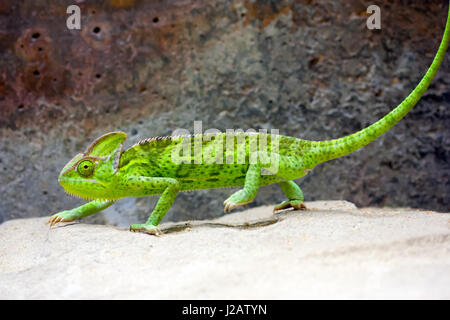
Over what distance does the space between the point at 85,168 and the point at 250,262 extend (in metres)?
1.50

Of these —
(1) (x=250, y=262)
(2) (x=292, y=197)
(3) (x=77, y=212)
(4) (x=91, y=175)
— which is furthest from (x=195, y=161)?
(1) (x=250, y=262)

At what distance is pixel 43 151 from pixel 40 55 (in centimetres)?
90

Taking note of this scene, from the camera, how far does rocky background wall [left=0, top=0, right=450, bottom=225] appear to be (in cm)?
373

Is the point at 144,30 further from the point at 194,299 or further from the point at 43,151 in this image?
the point at 194,299

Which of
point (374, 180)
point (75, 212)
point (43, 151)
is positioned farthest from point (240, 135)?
point (43, 151)

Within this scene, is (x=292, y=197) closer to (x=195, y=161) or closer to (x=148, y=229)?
(x=195, y=161)

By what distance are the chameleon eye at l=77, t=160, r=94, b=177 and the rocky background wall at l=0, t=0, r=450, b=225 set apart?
111 centimetres

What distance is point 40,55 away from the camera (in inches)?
146

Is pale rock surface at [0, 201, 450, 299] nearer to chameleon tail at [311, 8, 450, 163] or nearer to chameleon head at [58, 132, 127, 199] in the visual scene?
chameleon head at [58, 132, 127, 199]

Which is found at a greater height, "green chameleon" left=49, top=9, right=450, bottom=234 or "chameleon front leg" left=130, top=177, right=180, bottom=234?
"green chameleon" left=49, top=9, right=450, bottom=234

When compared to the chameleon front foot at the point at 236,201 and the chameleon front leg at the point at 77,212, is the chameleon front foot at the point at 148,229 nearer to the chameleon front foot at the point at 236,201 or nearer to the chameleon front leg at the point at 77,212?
the chameleon front foot at the point at 236,201

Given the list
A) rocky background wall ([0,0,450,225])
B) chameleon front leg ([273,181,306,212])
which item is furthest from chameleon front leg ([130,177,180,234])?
rocky background wall ([0,0,450,225])

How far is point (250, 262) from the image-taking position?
5.50ft
